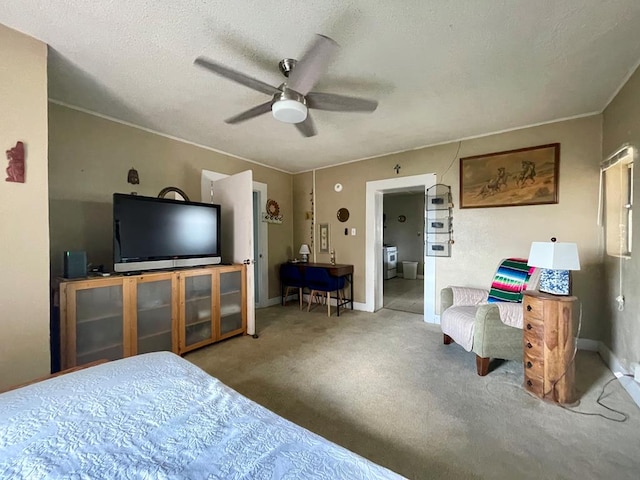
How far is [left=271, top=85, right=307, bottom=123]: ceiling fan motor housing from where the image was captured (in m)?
1.86

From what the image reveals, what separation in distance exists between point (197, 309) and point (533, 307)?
10.1ft

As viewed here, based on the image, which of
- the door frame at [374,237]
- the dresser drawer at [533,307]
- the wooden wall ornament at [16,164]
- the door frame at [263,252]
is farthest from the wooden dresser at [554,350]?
the door frame at [263,252]

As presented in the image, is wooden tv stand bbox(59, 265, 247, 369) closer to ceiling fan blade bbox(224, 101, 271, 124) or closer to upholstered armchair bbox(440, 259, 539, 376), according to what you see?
ceiling fan blade bbox(224, 101, 271, 124)

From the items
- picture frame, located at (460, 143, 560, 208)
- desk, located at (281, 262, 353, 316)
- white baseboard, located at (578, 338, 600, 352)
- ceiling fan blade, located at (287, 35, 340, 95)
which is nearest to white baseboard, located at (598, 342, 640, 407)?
white baseboard, located at (578, 338, 600, 352)

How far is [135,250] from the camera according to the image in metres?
2.54

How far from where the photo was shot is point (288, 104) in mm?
1869

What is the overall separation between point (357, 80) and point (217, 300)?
8.50 feet

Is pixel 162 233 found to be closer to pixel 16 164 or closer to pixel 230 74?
pixel 16 164

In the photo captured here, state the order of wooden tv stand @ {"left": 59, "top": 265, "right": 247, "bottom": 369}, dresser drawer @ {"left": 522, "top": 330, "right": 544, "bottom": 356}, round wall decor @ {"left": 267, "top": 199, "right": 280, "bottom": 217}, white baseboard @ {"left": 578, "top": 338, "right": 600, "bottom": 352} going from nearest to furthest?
dresser drawer @ {"left": 522, "top": 330, "right": 544, "bottom": 356} < wooden tv stand @ {"left": 59, "top": 265, "right": 247, "bottom": 369} < white baseboard @ {"left": 578, "top": 338, "right": 600, "bottom": 352} < round wall decor @ {"left": 267, "top": 199, "right": 280, "bottom": 217}

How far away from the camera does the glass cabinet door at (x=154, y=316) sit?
248 cm

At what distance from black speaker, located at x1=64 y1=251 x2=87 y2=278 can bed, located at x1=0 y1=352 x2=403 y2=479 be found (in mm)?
1495

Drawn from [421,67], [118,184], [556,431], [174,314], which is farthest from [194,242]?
[556,431]

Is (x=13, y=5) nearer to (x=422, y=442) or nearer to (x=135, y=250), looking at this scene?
(x=135, y=250)


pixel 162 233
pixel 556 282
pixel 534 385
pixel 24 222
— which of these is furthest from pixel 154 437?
pixel 556 282
